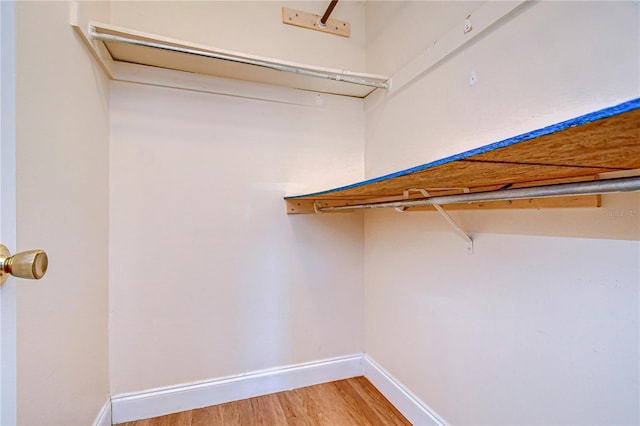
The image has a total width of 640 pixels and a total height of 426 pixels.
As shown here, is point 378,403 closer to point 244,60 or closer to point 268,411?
point 268,411

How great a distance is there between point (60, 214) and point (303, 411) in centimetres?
149

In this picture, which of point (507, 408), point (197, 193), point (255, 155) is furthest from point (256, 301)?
point (507, 408)

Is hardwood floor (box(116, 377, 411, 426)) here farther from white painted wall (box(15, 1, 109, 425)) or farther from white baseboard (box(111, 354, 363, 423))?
white painted wall (box(15, 1, 109, 425))

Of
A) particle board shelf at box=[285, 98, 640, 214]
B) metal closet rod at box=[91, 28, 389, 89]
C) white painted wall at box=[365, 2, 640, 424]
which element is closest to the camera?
particle board shelf at box=[285, 98, 640, 214]

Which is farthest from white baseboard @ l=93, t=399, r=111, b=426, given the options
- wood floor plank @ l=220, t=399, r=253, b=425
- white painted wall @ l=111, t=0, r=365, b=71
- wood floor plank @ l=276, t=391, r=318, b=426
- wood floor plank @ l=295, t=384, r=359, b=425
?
white painted wall @ l=111, t=0, r=365, b=71

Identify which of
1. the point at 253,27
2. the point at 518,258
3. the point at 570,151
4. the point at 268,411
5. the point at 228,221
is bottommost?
the point at 268,411

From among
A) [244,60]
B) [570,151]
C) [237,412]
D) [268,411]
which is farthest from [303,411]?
[244,60]

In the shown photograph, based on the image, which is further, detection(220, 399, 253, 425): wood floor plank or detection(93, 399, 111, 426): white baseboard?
detection(220, 399, 253, 425): wood floor plank

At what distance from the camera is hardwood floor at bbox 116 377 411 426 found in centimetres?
153

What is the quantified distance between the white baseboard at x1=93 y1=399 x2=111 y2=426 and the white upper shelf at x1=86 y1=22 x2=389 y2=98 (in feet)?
5.46

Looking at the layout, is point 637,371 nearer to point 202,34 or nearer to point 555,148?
point 555,148

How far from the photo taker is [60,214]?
3.33 feet

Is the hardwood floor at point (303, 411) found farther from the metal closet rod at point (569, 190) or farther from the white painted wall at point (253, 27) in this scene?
the white painted wall at point (253, 27)

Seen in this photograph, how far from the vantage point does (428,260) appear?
1.43m
